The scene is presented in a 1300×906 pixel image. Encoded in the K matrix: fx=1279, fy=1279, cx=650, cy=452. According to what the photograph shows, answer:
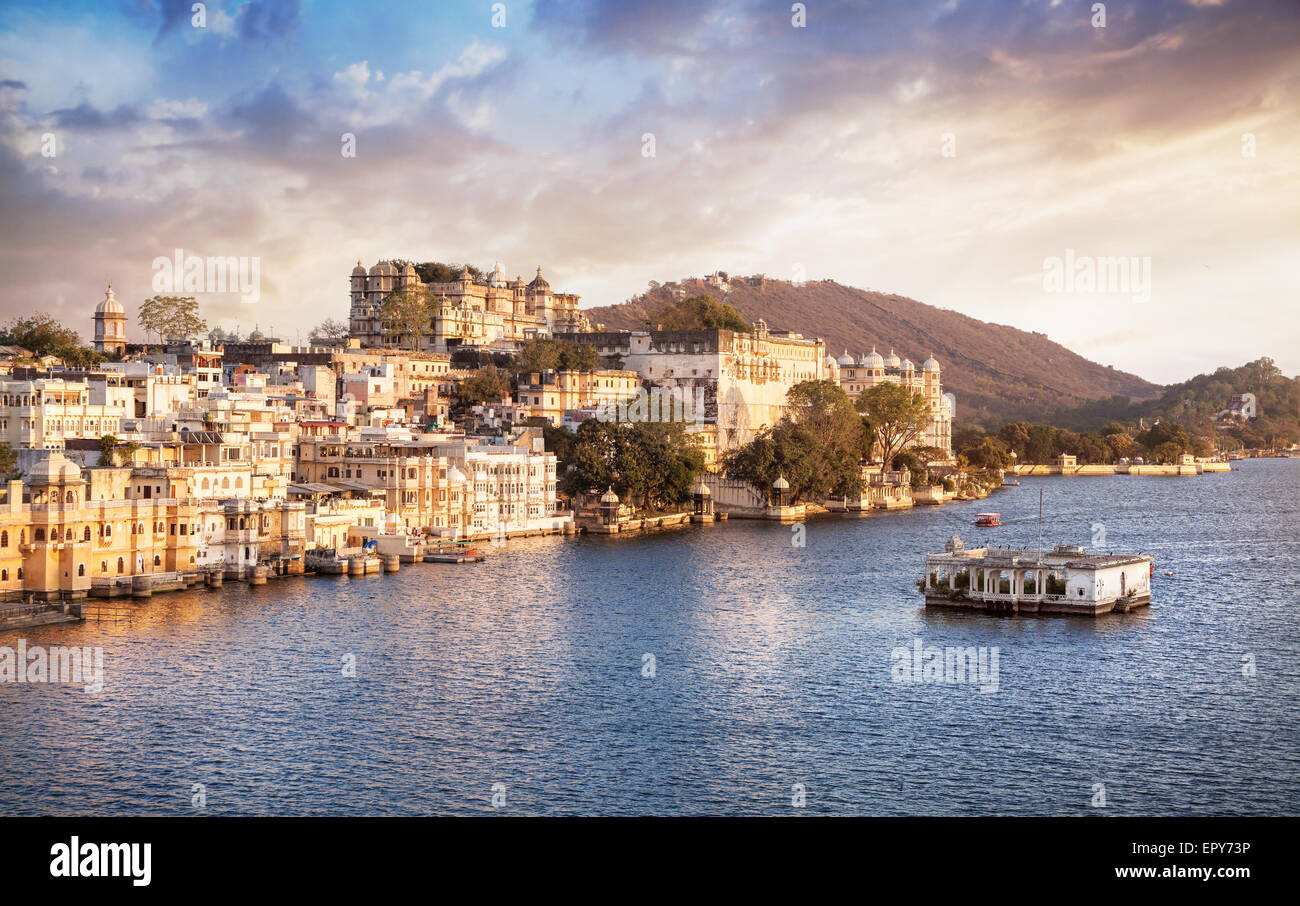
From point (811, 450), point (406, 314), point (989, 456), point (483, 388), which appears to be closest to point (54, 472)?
point (483, 388)

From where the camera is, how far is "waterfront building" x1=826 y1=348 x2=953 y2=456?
92.1 m

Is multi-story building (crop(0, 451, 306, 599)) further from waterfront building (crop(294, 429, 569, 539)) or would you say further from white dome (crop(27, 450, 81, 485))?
waterfront building (crop(294, 429, 569, 539))

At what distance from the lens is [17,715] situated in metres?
19.2

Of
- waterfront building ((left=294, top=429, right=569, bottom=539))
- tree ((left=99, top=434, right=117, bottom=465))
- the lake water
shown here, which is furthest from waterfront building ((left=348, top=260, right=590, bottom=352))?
the lake water

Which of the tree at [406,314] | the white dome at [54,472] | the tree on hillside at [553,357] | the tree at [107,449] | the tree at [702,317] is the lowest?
the white dome at [54,472]

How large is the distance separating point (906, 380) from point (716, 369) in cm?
2744

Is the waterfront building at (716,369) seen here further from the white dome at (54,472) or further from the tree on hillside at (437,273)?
→ the white dome at (54,472)

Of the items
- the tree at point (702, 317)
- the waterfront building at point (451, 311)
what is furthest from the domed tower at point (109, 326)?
the tree at point (702, 317)

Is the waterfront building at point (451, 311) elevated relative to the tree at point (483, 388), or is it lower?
elevated

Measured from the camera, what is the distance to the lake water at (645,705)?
16.0m

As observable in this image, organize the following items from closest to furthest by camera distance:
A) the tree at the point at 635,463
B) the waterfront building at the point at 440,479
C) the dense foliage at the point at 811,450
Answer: the waterfront building at the point at 440,479, the tree at the point at 635,463, the dense foliage at the point at 811,450

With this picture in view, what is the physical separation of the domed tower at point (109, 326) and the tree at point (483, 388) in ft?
51.9
